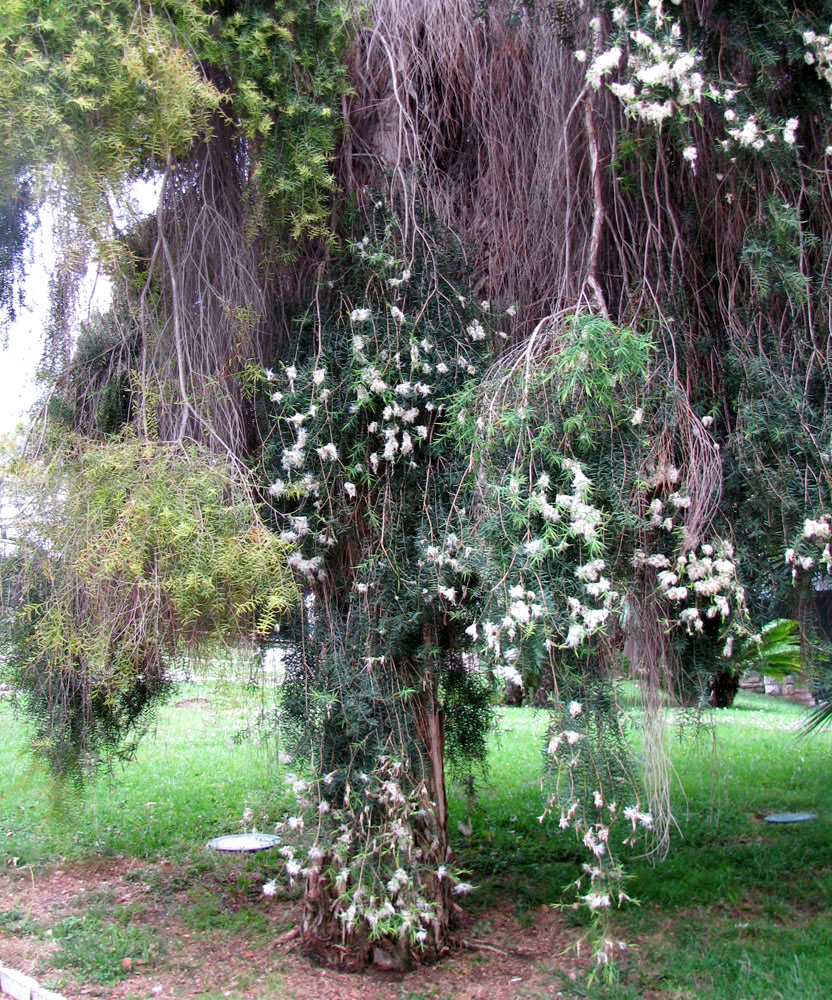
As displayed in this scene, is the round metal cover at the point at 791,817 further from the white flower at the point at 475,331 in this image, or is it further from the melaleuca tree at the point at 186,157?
the melaleuca tree at the point at 186,157

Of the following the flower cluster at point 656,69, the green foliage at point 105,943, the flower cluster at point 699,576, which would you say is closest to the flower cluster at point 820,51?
the flower cluster at point 656,69

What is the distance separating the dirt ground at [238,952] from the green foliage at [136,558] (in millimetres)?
1631

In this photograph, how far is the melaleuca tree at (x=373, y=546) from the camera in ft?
12.2

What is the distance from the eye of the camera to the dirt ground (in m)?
4.09

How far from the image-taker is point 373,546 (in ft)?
12.7

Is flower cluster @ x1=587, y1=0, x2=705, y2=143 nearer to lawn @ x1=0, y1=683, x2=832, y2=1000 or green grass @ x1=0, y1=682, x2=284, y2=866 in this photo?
lawn @ x1=0, y1=683, x2=832, y2=1000

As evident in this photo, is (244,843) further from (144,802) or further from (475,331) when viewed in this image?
(475,331)

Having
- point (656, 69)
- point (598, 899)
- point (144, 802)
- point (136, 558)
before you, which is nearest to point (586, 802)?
point (598, 899)

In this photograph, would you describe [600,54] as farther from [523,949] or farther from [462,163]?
[523,949]

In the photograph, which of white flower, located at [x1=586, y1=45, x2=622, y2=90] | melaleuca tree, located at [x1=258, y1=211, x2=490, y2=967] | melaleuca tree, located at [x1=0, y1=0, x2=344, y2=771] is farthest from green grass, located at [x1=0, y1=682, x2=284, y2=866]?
white flower, located at [x1=586, y1=45, x2=622, y2=90]

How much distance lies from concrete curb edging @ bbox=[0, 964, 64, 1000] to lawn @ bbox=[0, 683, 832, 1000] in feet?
0.37

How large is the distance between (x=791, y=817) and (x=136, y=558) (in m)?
5.30

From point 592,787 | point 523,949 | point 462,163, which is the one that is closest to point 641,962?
point 523,949

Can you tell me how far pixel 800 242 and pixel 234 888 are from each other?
4.66 metres
